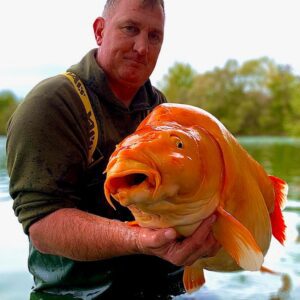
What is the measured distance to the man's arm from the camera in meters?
1.91

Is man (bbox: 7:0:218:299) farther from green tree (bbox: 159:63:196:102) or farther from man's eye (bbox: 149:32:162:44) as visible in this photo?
green tree (bbox: 159:63:196:102)

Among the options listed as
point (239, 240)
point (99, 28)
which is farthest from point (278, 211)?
point (99, 28)

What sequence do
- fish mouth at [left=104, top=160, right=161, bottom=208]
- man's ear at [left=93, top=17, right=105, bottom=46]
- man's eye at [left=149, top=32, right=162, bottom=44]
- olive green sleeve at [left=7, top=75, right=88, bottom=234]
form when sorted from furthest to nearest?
1. man's ear at [left=93, top=17, right=105, bottom=46]
2. man's eye at [left=149, top=32, right=162, bottom=44]
3. olive green sleeve at [left=7, top=75, right=88, bottom=234]
4. fish mouth at [left=104, top=160, right=161, bottom=208]

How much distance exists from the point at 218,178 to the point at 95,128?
1.16 meters

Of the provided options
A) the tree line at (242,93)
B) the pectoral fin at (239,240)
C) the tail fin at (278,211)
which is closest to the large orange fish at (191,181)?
the pectoral fin at (239,240)

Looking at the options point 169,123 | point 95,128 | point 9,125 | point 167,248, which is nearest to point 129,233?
point 167,248

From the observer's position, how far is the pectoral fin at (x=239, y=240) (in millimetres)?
1848

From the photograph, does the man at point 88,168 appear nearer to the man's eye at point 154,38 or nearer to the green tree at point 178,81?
the man's eye at point 154,38

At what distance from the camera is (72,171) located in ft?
8.89

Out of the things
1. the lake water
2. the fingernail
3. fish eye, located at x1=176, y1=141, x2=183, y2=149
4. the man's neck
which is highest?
the man's neck

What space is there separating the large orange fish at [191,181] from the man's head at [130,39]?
105 cm

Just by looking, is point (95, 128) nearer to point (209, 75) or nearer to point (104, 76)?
point (104, 76)

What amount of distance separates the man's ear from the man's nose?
310mm

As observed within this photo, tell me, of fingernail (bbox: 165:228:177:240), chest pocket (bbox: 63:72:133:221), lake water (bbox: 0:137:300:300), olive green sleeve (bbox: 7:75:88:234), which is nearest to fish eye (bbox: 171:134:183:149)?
fingernail (bbox: 165:228:177:240)
